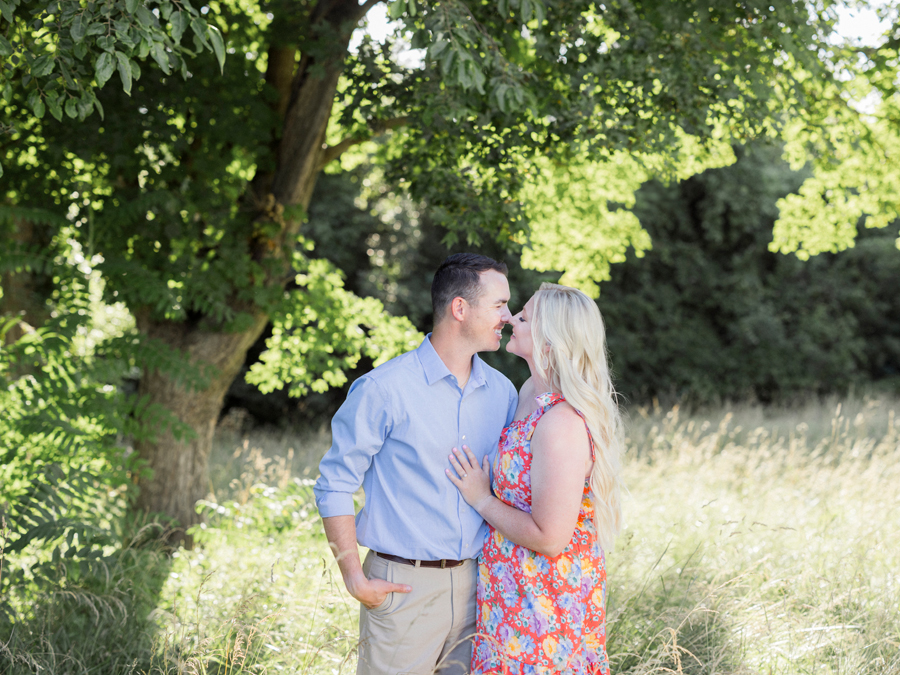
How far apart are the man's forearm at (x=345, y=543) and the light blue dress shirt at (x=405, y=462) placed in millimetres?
34

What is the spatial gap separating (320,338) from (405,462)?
13.8 feet

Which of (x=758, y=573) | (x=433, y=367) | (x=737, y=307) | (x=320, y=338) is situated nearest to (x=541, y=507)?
(x=433, y=367)

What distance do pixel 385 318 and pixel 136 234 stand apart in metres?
2.47

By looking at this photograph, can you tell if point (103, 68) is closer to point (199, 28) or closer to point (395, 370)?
point (199, 28)

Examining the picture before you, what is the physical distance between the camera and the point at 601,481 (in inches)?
102

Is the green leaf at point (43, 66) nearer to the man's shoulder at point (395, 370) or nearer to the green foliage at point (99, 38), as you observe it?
the green foliage at point (99, 38)

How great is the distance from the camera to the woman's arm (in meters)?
2.43

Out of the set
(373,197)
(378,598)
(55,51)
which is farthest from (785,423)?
(55,51)

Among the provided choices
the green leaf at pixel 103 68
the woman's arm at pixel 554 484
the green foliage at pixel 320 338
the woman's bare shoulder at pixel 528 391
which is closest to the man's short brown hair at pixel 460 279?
the woman's bare shoulder at pixel 528 391

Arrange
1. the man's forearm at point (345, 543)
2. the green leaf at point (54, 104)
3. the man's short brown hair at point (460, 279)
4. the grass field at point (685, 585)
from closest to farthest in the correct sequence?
the man's forearm at point (345, 543) → the man's short brown hair at point (460, 279) → the green leaf at point (54, 104) → the grass field at point (685, 585)

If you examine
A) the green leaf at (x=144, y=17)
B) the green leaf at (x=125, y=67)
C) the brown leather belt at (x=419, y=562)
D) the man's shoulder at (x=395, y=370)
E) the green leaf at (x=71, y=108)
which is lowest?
the brown leather belt at (x=419, y=562)

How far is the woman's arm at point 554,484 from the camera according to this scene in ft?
7.96

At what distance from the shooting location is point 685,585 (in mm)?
4438

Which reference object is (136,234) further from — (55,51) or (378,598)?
(378,598)
